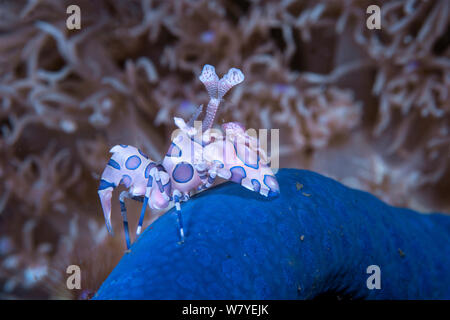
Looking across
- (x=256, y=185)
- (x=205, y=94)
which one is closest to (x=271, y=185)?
(x=256, y=185)

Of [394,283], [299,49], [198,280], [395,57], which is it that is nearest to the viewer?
[198,280]

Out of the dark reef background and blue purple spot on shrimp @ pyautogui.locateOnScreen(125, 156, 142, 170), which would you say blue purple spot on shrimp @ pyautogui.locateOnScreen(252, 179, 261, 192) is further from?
the dark reef background

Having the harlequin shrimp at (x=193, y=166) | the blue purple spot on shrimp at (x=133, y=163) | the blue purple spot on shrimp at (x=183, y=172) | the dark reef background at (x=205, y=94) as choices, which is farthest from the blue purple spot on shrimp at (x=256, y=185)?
the dark reef background at (x=205, y=94)

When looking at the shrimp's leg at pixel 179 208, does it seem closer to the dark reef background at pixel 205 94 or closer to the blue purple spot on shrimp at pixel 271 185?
the blue purple spot on shrimp at pixel 271 185

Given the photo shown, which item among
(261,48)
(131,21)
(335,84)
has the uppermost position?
(131,21)

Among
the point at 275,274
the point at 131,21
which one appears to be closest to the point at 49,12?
the point at 131,21

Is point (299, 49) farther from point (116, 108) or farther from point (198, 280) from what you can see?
point (198, 280)
